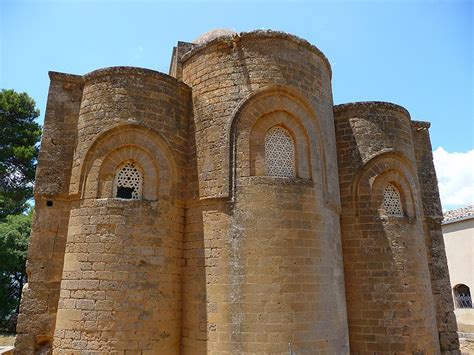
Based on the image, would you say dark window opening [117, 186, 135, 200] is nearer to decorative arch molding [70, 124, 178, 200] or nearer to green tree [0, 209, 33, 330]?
decorative arch molding [70, 124, 178, 200]

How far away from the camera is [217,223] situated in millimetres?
7371

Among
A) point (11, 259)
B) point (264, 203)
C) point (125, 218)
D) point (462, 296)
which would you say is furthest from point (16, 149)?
point (462, 296)

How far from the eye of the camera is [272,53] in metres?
8.33

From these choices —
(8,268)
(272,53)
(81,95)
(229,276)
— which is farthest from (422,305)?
(8,268)

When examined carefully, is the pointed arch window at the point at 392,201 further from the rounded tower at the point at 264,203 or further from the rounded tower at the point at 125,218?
the rounded tower at the point at 125,218

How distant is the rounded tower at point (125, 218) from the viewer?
6.86 meters

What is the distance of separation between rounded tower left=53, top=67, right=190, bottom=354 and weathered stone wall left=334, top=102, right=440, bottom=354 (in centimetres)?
436

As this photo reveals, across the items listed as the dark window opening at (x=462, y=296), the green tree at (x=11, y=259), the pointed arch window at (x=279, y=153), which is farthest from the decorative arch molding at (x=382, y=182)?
the dark window opening at (x=462, y=296)

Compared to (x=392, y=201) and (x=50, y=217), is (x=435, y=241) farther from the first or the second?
(x=50, y=217)

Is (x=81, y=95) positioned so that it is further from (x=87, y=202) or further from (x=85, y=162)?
(x=87, y=202)

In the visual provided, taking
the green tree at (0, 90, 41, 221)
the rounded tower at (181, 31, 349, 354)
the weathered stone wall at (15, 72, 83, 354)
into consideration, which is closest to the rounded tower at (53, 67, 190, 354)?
the weathered stone wall at (15, 72, 83, 354)

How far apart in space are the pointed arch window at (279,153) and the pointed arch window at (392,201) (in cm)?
323

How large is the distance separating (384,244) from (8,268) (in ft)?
47.7

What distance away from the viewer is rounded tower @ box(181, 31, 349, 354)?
268 inches
